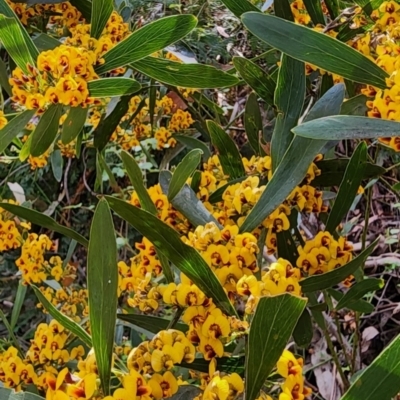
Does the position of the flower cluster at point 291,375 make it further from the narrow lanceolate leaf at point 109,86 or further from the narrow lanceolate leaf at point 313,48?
the narrow lanceolate leaf at point 109,86

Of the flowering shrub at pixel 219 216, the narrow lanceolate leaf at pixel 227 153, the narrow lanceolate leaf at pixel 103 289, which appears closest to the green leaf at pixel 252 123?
the flowering shrub at pixel 219 216

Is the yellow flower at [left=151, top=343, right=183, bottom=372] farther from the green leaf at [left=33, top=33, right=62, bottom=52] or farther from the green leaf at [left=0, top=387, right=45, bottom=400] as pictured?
the green leaf at [left=33, top=33, right=62, bottom=52]

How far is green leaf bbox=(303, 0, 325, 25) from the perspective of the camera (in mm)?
1024

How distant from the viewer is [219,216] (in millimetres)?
821

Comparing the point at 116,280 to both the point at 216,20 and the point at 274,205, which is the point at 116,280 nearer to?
the point at 274,205

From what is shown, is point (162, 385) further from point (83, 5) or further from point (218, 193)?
point (83, 5)

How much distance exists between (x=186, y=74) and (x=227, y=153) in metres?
0.16

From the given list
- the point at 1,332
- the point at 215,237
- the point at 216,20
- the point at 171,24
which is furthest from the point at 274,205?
the point at 1,332

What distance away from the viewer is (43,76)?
88 centimetres

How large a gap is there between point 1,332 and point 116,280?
7.46ft

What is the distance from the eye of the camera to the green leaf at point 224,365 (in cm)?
64

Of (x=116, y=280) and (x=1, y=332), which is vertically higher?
(x=116, y=280)

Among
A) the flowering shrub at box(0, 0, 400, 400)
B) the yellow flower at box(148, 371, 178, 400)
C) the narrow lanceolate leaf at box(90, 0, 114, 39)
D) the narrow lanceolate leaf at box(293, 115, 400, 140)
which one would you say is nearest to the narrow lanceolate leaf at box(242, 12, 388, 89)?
the flowering shrub at box(0, 0, 400, 400)

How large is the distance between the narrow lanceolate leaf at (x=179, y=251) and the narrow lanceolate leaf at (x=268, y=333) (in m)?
0.10
